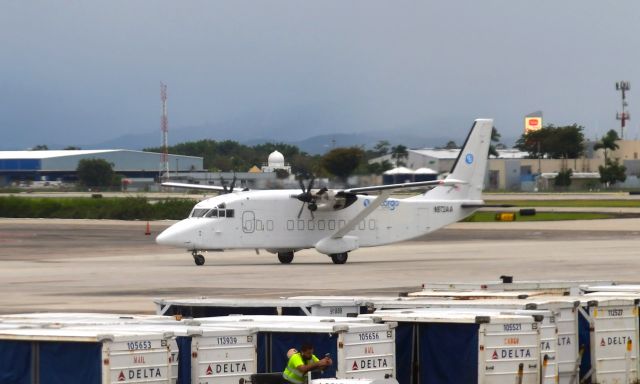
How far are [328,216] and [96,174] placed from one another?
10197cm

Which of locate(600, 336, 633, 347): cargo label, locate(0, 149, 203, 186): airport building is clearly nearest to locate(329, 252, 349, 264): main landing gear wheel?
locate(600, 336, 633, 347): cargo label

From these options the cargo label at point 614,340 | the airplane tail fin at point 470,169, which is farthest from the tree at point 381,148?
the cargo label at point 614,340

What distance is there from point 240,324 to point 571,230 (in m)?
57.0

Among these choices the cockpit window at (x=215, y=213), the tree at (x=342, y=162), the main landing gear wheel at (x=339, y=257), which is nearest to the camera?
the cockpit window at (x=215, y=213)

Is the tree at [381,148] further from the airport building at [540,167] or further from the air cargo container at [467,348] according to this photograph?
the air cargo container at [467,348]

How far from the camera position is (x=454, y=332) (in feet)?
59.3

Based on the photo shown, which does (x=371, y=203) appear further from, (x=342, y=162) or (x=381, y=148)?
(x=381, y=148)

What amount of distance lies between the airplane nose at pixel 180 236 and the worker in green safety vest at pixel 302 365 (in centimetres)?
3212

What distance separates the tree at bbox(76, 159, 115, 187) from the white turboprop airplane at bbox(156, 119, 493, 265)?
97618mm

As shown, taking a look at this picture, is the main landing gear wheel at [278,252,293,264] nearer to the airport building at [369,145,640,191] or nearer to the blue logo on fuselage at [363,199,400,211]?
the blue logo on fuselage at [363,199,400,211]

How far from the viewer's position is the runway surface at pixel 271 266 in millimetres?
37281

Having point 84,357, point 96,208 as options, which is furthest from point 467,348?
point 96,208

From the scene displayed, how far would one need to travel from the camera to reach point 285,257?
170 ft

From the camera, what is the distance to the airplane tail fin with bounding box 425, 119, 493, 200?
5316 centimetres
